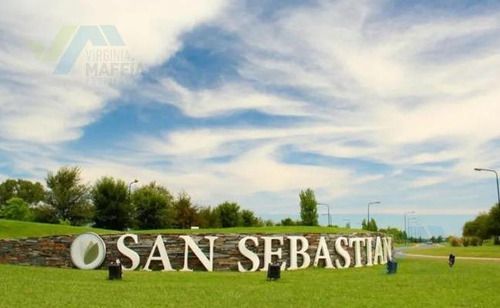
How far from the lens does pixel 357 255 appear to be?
104ft

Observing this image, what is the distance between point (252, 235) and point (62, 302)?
1479 cm

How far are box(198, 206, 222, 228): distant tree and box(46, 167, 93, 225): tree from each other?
13467mm

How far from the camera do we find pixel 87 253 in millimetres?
27297

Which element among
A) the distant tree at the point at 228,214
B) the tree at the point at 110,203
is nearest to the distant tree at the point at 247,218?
the distant tree at the point at 228,214

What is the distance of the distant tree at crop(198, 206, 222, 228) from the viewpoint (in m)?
61.7

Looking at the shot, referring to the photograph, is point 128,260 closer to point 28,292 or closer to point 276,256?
point 276,256

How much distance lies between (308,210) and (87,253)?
31430 millimetres

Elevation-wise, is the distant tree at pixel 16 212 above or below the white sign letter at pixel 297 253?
above

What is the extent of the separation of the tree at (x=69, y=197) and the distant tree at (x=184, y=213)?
396 inches

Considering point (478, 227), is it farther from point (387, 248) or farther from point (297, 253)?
point (297, 253)

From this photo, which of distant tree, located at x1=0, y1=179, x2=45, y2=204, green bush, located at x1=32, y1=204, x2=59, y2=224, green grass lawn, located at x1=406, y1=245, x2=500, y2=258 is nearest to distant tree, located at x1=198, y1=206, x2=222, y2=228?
green bush, located at x1=32, y1=204, x2=59, y2=224

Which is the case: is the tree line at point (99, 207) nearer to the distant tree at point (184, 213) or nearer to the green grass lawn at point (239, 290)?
the distant tree at point (184, 213)

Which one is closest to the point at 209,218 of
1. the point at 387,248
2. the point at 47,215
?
the point at 47,215

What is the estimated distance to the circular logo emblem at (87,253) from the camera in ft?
89.4
